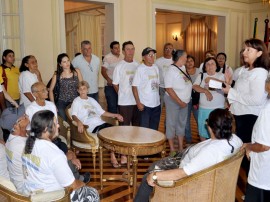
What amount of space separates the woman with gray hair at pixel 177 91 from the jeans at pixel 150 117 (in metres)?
0.18

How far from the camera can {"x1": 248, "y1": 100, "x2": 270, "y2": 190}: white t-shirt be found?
221 cm

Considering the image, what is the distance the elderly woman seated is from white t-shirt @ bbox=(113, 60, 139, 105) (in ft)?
7.28

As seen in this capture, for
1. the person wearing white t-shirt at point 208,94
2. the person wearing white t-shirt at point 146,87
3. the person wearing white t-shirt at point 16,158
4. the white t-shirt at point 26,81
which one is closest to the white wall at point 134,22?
the white t-shirt at point 26,81

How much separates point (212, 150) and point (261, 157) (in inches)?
16.6

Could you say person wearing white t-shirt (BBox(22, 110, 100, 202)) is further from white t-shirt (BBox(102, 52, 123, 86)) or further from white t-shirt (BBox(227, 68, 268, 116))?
white t-shirt (BBox(102, 52, 123, 86))

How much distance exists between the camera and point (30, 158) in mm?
2057

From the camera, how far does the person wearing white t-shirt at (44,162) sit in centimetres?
201

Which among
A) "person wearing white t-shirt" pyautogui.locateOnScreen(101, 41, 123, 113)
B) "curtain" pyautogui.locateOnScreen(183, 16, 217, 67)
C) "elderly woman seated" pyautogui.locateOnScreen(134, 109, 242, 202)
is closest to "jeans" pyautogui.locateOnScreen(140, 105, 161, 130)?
"person wearing white t-shirt" pyautogui.locateOnScreen(101, 41, 123, 113)

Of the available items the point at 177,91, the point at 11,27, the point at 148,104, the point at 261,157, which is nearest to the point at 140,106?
the point at 148,104

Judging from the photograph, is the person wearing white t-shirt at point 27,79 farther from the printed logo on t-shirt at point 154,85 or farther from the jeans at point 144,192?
the jeans at point 144,192

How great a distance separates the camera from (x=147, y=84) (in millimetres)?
4328

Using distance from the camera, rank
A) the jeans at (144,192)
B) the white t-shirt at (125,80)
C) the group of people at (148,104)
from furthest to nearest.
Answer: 1. the white t-shirt at (125,80)
2. the jeans at (144,192)
3. the group of people at (148,104)

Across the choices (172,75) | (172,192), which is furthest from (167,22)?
(172,192)

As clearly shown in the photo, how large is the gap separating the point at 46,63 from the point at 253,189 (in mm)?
4590
